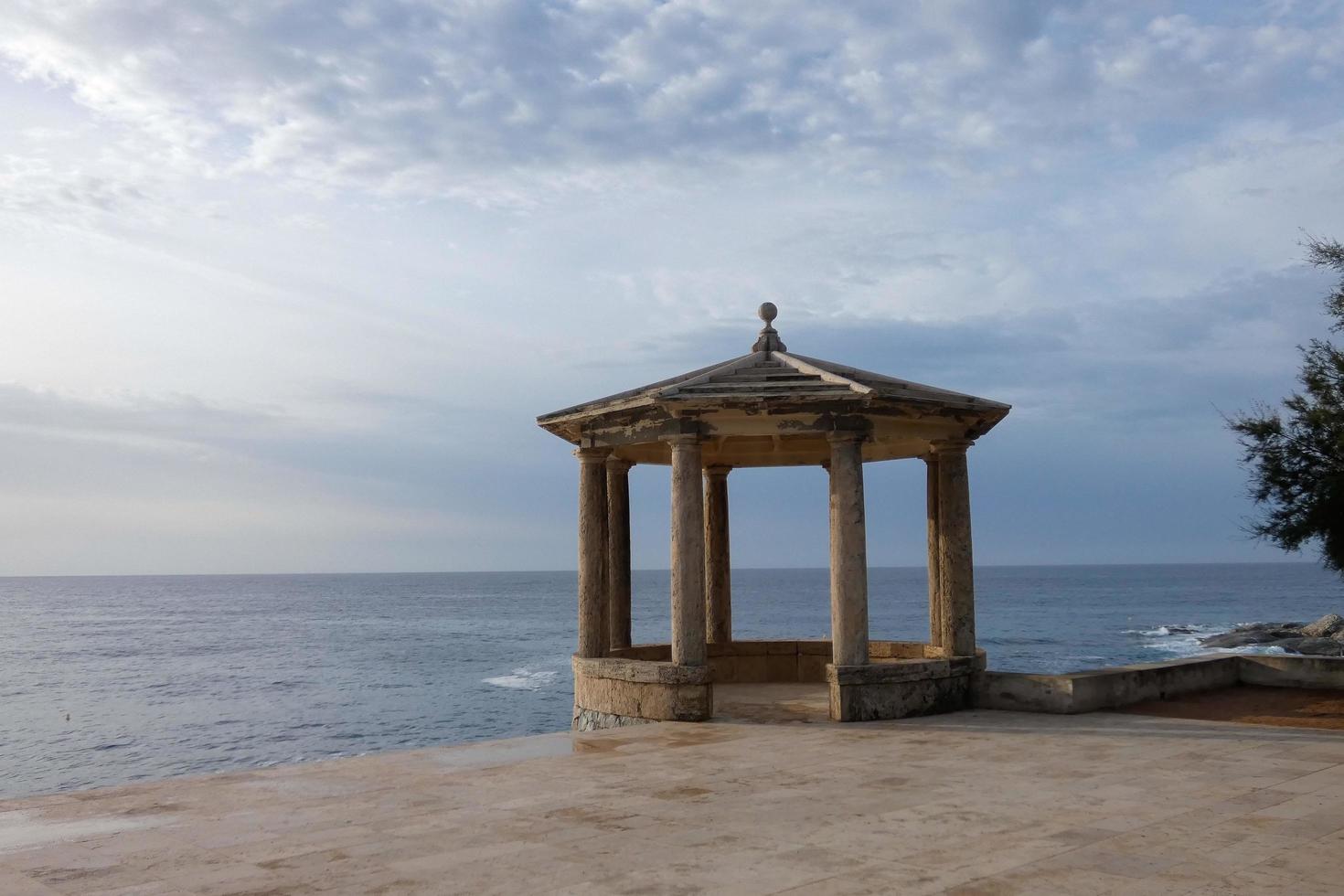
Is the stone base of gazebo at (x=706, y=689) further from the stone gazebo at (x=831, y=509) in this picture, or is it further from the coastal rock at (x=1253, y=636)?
the coastal rock at (x=1253, y=636)

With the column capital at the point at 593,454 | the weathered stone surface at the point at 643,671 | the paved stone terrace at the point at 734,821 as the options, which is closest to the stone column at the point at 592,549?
the column capital at the point at 593,454

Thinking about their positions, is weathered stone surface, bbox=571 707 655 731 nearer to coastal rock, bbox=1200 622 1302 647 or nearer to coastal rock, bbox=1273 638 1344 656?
coastal rock, bbox=1273 638 1344 656

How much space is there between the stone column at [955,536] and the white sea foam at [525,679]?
4083 cm

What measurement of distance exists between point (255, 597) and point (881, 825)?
191 m

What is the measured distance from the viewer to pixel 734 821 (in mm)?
8359

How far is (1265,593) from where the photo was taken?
151625 mm

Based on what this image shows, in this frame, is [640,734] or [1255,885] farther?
[640,734]

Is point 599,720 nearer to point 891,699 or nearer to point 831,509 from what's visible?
point 891,699

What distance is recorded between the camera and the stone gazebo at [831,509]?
1399 cm

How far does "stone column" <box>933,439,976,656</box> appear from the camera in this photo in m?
15.6

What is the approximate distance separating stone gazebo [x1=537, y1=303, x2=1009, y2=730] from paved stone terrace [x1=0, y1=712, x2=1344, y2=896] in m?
1.88

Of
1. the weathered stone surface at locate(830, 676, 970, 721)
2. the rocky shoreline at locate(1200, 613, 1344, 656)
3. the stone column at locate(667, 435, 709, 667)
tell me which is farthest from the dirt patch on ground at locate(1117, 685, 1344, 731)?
the rocky shoreline at locate(1200, 613, 1344, 656)

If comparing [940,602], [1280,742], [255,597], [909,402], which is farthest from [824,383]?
[255,597]

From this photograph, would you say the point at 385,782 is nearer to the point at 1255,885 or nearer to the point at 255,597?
the point at 1255,885
